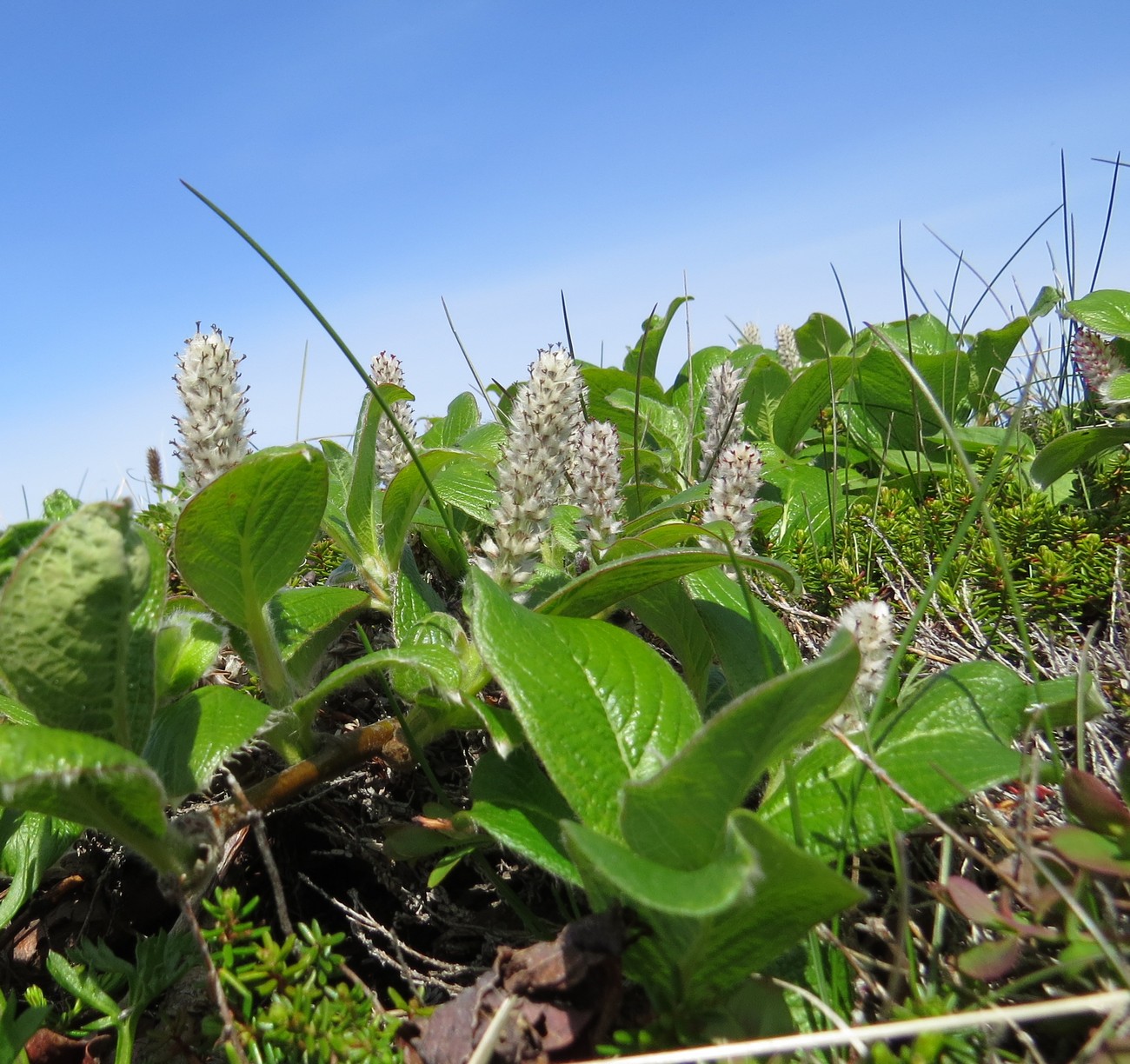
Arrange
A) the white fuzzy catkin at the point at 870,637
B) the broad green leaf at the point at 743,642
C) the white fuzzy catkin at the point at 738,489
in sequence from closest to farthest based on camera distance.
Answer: the white fuzzy catkin at the point at 870,637
the broad green leaf at the point at 743,642
the white fuzzy catkin at the point at 738,489

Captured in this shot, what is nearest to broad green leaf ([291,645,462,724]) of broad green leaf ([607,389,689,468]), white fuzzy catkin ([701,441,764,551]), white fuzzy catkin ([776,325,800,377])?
white fuzzy catkin ([701,441,764,551])

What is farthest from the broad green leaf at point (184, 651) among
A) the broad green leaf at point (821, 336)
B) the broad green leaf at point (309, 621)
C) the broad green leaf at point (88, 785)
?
the broad green leaf at point (821, 336)

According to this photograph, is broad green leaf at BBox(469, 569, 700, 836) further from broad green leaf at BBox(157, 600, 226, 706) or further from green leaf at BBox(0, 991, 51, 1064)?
green leaf at BBox(0, 991, 51, 1064)

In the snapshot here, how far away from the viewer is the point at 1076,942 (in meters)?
1.13

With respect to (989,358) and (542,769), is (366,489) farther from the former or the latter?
(989,358)

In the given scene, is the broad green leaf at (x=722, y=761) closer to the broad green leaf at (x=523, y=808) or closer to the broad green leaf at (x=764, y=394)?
the broad green leaf at (x=523, y=808)

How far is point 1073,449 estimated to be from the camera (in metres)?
2.51

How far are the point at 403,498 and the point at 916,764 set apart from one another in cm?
121

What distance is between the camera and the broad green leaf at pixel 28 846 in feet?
4.98

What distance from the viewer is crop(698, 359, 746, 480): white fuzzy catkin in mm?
2523

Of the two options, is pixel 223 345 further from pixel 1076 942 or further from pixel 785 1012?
pixel 1076 942

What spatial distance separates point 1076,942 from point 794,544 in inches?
65.2

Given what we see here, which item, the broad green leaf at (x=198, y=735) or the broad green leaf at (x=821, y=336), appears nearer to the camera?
the broad green leaf at (x=198, y=735)

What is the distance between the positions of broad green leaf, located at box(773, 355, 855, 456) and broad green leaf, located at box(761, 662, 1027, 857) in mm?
1698
